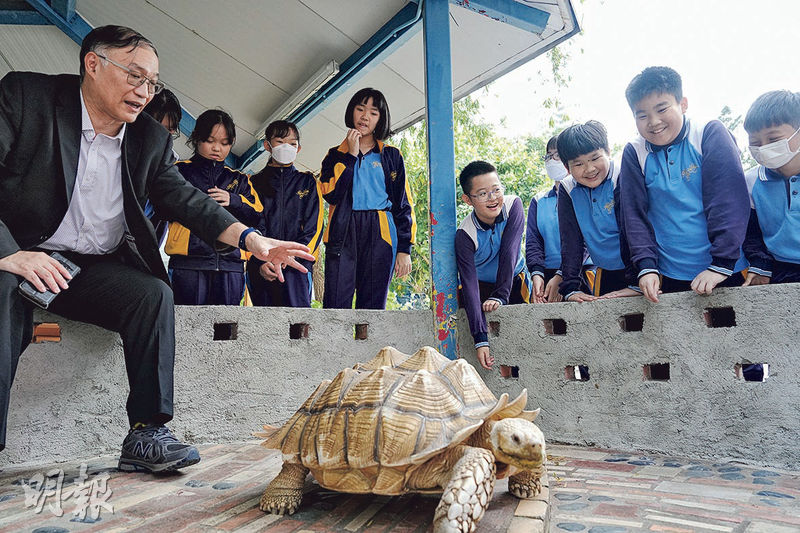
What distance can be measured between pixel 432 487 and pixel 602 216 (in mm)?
2230

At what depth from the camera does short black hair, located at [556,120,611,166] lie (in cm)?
322

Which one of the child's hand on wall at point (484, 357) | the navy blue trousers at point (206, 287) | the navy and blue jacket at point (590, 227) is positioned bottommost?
the child's hand on wall at point (484, 357)

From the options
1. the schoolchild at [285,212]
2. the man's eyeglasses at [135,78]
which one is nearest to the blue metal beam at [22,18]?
the schoolchild at [285,212]

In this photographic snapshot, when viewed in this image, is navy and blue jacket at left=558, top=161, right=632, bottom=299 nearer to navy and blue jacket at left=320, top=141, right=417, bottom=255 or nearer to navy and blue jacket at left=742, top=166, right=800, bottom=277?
navy and blue jacket at left=742, top=166, right=800, bottom=277

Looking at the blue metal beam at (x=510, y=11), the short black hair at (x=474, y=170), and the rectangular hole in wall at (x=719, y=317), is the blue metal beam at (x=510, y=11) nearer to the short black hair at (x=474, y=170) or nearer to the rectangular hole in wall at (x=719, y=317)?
the short black hair at (x=474, y=170)

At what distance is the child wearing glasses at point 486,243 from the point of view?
11.9ft

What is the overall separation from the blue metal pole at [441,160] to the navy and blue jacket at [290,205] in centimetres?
100

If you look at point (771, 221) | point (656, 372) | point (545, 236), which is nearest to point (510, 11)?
point (545, 236)

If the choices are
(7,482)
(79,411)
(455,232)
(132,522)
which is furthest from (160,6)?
(132,522)

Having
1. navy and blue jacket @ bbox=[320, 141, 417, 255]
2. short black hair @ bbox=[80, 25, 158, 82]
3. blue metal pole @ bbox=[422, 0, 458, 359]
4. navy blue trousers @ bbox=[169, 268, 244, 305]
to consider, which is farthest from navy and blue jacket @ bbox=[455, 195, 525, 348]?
short black hair @ bbox=[80, 25, 158, 82]

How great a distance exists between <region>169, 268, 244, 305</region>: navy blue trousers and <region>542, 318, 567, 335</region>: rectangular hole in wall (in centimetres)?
221

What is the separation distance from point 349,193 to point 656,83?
226 centimetres

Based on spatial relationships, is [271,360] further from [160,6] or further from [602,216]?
[160,6]

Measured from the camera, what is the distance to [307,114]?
6008mm
